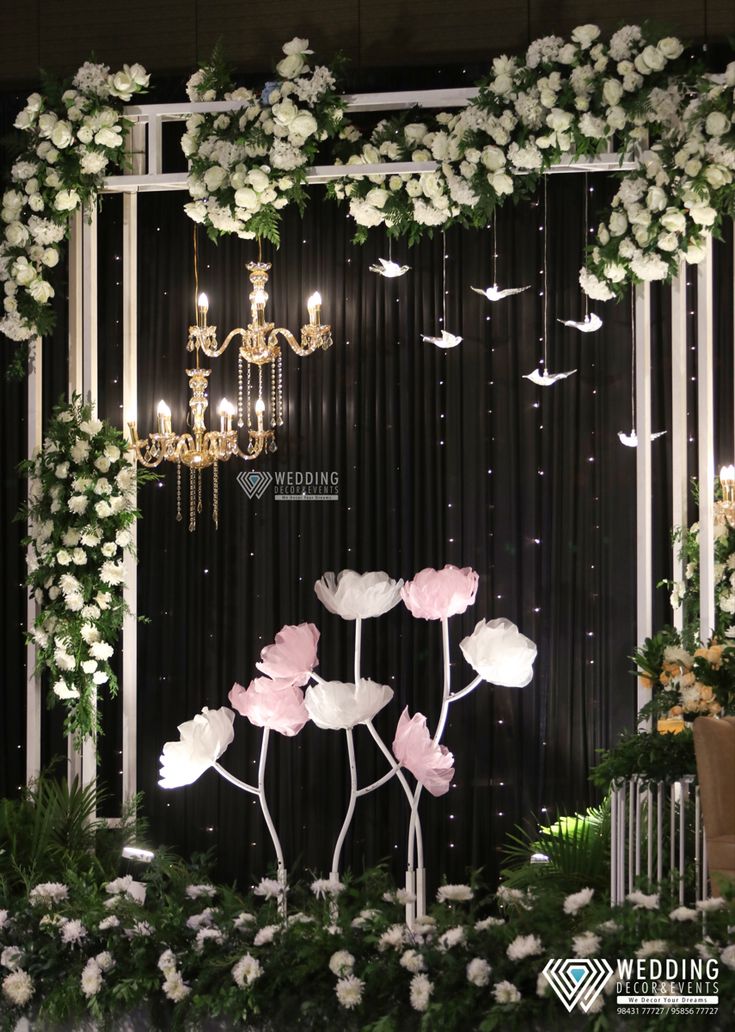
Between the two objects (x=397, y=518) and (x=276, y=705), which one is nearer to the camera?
(x=276, y=705)

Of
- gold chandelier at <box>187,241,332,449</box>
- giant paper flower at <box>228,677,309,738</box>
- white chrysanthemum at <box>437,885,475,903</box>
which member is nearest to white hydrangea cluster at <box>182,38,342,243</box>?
gold chandelier at <box>187,241,332,449</box>

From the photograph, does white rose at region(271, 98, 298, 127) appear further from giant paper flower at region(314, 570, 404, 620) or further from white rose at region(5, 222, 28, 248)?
giant paper flower at region(314, 570, 404, 620)

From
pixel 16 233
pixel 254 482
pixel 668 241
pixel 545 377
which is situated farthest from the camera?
pixel 254 482

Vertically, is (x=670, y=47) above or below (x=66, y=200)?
above

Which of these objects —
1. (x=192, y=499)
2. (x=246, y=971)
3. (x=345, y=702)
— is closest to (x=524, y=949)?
(x=246, y=971)

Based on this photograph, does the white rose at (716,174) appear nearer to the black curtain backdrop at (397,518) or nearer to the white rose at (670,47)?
the white rose at (670,47)

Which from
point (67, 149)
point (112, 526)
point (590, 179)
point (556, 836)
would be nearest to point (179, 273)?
point (67, 149)

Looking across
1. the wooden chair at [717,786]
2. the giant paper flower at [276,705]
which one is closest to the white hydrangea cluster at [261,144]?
the giant paper flower at [276,705]

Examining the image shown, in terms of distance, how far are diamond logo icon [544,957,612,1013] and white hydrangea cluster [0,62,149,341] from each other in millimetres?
4020

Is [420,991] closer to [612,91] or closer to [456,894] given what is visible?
[456,894]

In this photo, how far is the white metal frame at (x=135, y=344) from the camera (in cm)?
528

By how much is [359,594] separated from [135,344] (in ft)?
6.57

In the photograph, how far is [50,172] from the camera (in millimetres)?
5574

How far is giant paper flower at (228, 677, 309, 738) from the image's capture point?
4.99 m
